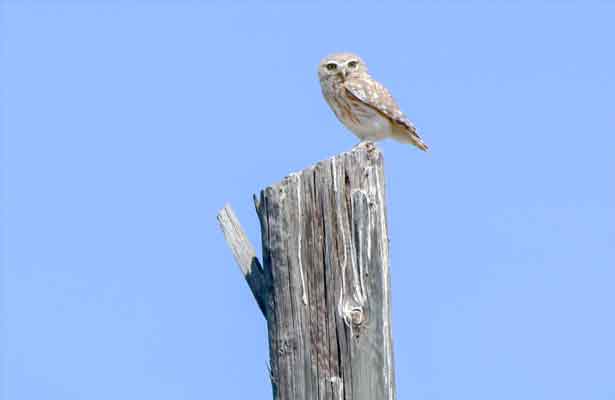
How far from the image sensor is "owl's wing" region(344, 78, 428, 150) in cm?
884

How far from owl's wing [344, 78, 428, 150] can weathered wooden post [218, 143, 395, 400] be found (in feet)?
13.9

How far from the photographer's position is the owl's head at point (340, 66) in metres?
9.36

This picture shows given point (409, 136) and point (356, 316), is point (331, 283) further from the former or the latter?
point (409, 136)

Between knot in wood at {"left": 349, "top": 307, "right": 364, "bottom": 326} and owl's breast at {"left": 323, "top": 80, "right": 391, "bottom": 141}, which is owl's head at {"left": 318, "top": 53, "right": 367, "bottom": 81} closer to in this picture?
owl's breast at {"left": 323, "top": 80, "right": 391, "bottom": 141}

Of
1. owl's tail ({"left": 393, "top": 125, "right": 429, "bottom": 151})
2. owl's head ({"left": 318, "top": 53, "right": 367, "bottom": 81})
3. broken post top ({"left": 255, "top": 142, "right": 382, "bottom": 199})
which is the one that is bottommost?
broken post top ({"left": 255, "top": 142, "right": 382, "bottom": 199})

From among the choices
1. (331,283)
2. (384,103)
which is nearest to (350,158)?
(331,283)

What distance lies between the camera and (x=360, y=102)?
29.4ft

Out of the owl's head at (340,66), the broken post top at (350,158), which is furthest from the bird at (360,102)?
the broken post top at (350,158)

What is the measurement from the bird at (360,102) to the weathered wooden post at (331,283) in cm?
428

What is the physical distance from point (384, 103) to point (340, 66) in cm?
74

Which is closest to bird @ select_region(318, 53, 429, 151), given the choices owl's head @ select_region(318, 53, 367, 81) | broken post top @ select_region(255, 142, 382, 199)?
owl's head @ select_region(318, 53, 367, 81)

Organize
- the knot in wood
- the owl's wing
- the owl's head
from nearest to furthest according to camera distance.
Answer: the knot in wood, the owl's wing, the owl's head

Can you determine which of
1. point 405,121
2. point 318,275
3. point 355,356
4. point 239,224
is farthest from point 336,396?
point 405,121

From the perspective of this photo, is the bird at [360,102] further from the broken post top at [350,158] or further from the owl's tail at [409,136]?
the broken post top at [350,158]
